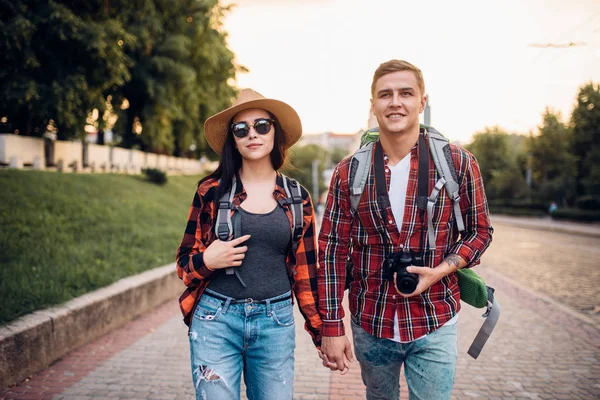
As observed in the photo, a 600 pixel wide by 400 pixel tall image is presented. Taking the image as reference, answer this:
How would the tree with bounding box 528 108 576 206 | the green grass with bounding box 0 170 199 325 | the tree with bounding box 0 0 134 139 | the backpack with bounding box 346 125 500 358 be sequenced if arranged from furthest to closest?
the tree with bounding box 528 108 576 206
the tree with bounding box 0 0 134 139
the green grass with bounding box 0 170 199 325
the backpack with bounding box 346 125 500 358

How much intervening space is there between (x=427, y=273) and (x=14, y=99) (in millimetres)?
13692

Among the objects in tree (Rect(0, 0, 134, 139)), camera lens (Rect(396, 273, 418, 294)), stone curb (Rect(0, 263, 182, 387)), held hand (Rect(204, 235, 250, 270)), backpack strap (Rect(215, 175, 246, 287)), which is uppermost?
tree (Rect(0, 0, 134, 139))

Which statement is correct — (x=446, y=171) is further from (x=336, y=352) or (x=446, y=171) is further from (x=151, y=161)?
(x=151, y=161)

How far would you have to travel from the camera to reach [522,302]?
7.41 m

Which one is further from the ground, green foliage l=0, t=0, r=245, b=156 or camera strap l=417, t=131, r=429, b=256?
green foliage l=0, t=0, r=245, b=156

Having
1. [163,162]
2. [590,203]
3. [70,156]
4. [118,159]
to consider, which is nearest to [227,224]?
[70,156]

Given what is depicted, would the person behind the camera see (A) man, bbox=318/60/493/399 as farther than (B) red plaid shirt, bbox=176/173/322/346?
No

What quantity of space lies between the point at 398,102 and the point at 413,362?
4.23 ft

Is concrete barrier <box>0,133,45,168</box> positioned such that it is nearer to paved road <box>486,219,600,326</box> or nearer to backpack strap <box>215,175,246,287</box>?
backpack strap <box>215,175,246,287</box>

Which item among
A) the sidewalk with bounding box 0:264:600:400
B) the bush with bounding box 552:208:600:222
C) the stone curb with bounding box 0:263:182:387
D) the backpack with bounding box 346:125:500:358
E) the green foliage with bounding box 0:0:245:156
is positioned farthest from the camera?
the bush with bounding box 552:208:600:222

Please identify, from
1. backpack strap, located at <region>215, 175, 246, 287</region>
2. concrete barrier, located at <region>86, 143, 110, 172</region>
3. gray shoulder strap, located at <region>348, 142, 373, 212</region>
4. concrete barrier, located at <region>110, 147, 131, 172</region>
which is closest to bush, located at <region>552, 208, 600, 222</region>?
concrete barrier, located at <region>110, 147, 131, 172</region>

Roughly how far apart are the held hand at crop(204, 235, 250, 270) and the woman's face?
0.50 meters

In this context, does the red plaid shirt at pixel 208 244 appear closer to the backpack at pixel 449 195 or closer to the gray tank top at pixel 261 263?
the gray tank top at pixel 261 263

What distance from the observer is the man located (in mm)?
2172
